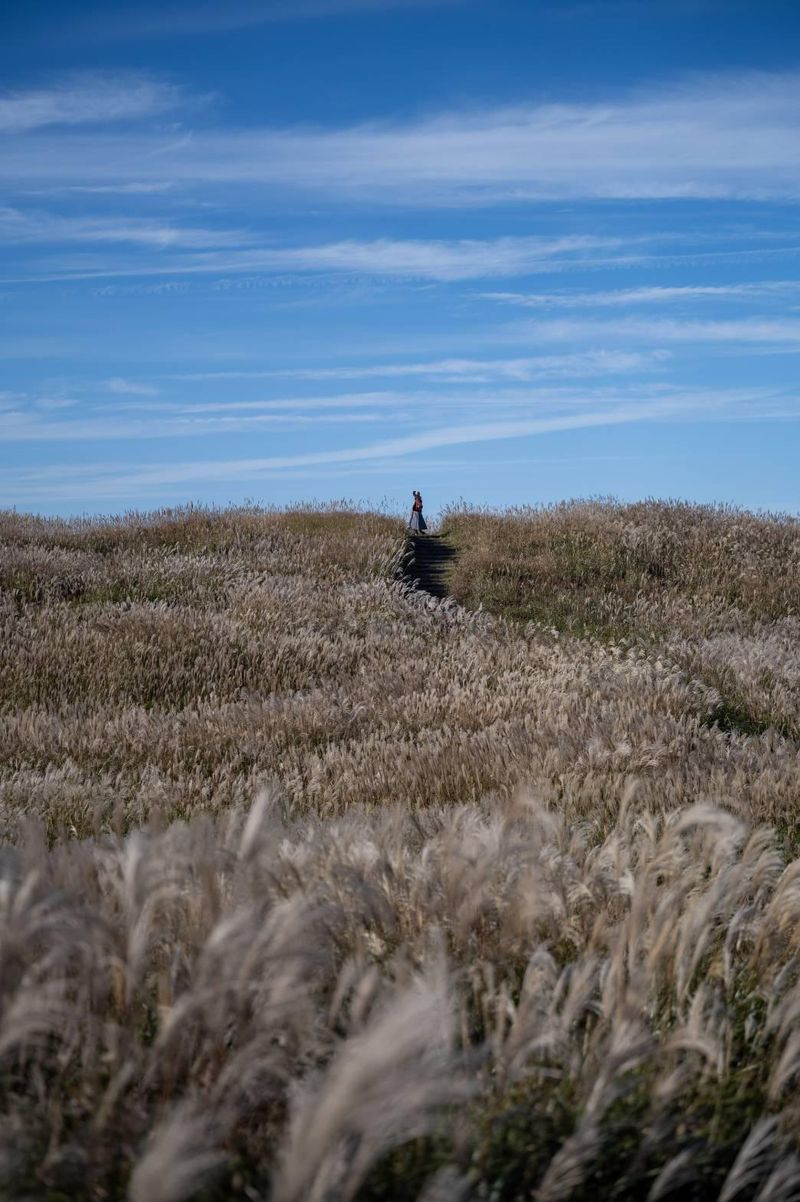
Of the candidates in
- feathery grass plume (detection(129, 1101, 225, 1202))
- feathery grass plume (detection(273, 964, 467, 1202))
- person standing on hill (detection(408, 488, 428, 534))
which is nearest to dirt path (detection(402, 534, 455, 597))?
person standing on hill (detection(408, 488, 428, 534))

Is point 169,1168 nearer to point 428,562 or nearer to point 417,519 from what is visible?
point 428,562

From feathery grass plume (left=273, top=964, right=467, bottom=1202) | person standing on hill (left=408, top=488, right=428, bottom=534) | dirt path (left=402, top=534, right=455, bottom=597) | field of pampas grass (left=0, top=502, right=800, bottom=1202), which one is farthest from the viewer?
person standing on hill (left=408, top=488, right=428, bottom=534)

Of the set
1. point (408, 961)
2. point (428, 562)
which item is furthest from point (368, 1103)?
point (428, 562)

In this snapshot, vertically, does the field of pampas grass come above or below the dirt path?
below

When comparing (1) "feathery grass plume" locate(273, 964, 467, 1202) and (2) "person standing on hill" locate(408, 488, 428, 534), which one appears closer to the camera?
(1) "feathery grass plume" locate(273, 964, 467, 1202)

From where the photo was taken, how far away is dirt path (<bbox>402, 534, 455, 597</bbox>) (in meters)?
16.1

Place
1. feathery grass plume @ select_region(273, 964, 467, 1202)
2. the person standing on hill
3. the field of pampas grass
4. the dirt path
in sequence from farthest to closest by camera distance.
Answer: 1. the person standing on hill
2. the dirt path
3. the field of pampas grass
4. feathery grass plume @ select_region(273, 964, 467, 1202)

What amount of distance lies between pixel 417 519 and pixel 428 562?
235cm

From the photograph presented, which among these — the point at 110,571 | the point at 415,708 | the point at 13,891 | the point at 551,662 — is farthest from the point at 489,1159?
the point at 110,571

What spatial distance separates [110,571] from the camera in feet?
49.0

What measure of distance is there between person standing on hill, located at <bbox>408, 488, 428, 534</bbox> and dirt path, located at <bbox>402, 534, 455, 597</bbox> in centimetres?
24

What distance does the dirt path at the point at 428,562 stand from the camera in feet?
53.0

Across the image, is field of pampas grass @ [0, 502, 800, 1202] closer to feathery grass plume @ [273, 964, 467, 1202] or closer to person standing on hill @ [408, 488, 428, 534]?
feathery grass plume @ [273, 964, 467, 1202]

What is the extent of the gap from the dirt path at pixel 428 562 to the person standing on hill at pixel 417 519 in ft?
0.78
